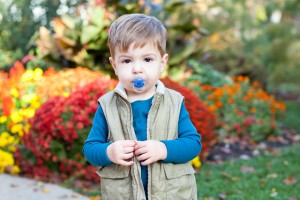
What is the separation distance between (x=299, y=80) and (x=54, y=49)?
670 cm

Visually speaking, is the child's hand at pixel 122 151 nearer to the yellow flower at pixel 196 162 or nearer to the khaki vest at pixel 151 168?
the khaki vest at pixel 151 168

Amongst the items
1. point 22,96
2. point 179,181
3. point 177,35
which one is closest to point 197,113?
point 22,96

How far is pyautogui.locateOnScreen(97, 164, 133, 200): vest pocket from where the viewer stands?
7.36 feet

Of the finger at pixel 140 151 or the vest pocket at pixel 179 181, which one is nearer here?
the finger at pixel 140 151

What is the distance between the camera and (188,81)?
832 centimetres

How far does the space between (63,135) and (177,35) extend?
4.40m

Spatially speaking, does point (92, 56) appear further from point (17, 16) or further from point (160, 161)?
point (160, 161)

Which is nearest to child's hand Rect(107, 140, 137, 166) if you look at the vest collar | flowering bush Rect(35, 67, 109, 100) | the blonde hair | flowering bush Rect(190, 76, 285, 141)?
the vest collar

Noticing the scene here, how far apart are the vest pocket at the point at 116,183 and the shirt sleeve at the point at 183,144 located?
0.67 feet

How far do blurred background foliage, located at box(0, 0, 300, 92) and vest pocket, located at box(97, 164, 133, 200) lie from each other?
5.24 metres

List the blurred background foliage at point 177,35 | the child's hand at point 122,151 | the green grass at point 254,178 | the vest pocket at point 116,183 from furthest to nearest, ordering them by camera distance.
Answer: the blurred background foliage at point 177,35, the green grass at point 254,178, the vest pocket at point 116,183, the child's hand at point 122,151

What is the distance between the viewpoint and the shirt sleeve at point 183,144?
2213 millimetres

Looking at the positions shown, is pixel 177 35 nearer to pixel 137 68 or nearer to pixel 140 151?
pixel 137 68

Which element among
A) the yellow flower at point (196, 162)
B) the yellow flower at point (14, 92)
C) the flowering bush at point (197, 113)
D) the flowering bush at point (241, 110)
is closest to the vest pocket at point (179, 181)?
the flowering bush at point (197, 113)
